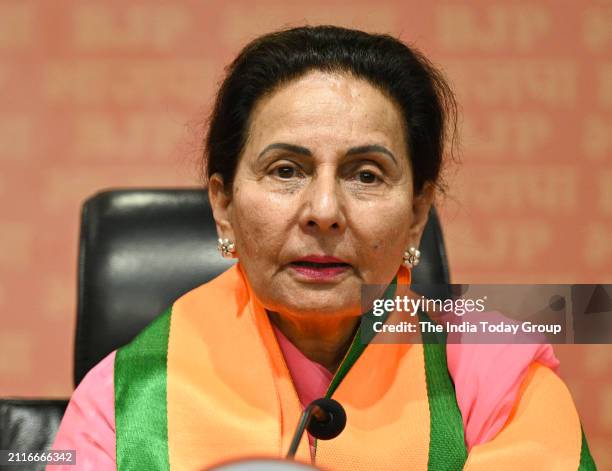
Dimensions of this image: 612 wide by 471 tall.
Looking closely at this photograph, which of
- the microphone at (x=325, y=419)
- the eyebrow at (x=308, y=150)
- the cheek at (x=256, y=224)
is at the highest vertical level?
the eyebrow at (x=308, y=150)

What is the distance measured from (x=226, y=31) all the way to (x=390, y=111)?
38.5 inches

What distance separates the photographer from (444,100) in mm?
1283

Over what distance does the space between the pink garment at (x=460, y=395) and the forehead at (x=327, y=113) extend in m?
0.29

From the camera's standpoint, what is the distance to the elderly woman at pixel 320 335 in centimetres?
107

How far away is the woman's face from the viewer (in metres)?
1.06

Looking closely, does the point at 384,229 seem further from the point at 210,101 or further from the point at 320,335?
the point at 210,101

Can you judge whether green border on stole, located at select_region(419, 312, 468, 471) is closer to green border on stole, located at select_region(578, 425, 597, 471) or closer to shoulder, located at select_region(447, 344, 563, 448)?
shoulder, located at select_region(447, 344, 563, 448)

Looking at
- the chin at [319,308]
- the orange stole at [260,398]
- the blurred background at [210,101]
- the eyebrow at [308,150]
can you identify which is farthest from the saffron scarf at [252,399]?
the blurred background at [210,101]

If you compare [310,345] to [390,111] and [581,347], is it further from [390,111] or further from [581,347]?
[581,347]

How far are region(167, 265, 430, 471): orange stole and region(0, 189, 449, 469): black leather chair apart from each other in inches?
10.4

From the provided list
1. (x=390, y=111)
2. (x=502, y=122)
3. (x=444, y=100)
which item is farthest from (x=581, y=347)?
(x=390, y=111)

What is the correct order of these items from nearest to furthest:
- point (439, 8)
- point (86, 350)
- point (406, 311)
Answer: point (406, 311), point (86, 350), point (439, 8)

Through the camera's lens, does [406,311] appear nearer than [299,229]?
No

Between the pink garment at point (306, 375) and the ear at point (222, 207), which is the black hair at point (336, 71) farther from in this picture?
the pink garment at point (306, 375)
